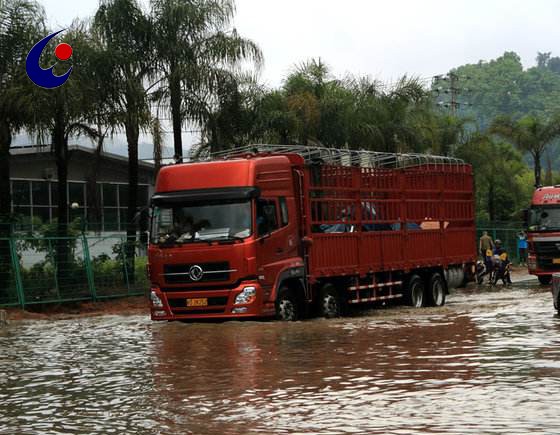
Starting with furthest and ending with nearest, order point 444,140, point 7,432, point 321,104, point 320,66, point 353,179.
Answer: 1. point 444,140
2. point 320,66
3. point 321,104
4. point 353,179
5. point 7,432

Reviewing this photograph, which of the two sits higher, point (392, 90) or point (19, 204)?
point (392, 90)

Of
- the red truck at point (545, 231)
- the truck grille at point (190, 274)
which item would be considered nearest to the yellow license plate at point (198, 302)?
the truck grille at point (190, 274)

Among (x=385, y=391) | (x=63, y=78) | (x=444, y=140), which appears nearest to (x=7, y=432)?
(x=385, y=391)

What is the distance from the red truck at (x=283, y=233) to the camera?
20734mm

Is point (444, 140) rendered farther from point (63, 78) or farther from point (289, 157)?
point (289, 157)

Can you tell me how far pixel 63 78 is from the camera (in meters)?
29.9

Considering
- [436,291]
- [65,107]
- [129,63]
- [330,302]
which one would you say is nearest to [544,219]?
[436,291]

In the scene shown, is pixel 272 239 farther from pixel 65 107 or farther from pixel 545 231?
pixel 545 231

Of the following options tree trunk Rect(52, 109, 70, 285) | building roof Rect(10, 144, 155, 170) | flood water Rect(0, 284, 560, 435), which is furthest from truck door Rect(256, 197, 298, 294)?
building roof Rect(10, 144, 155, 170)

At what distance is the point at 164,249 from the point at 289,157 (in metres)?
2.93

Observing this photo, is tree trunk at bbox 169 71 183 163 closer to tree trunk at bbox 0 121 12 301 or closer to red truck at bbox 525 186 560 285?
tree trunk at bbox 0 121 12 301

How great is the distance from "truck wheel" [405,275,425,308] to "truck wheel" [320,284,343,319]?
11.0ft

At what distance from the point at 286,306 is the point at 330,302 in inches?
79.8

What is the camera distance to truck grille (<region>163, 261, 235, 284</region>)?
2077 centimetres
